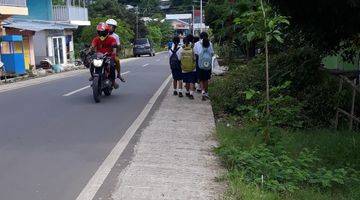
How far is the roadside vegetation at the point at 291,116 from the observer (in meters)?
5.88

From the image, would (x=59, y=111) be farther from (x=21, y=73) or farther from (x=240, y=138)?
(x=21, y=73)

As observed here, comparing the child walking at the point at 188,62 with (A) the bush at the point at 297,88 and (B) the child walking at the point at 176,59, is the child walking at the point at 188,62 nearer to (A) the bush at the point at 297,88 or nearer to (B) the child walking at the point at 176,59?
(B) the child walking at the point at 176,59

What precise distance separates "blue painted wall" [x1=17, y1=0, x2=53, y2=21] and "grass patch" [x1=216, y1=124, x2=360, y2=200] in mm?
32175

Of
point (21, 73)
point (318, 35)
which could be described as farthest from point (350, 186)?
point (21, 73)

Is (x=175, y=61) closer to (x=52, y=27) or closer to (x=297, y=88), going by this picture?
(x=297, y=88)

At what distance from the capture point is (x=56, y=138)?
7.88 m

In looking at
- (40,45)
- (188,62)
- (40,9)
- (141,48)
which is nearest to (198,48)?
(188,62)

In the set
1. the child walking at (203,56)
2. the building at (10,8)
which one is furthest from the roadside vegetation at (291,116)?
the building at (10,8)

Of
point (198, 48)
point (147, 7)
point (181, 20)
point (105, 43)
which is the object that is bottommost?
point (198, 48)

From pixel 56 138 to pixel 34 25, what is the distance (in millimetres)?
26774

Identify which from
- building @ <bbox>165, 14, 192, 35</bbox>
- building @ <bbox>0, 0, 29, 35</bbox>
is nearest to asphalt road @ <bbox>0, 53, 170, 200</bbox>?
building @ <bbox>0, 0, 29, 35</bbox>

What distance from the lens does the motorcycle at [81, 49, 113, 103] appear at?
1170 cm

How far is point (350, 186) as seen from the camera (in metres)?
6.21

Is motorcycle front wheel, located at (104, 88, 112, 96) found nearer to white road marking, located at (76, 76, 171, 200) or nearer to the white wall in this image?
white road marking, located at (76, 76, 171, 200)
